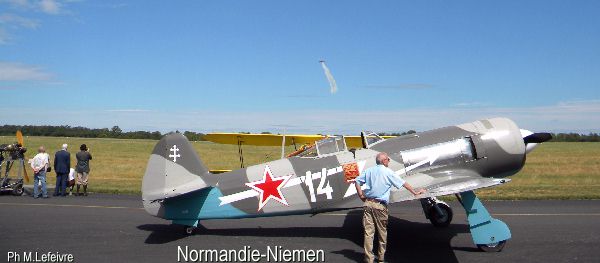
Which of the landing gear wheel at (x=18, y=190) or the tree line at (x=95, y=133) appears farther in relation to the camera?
the tree line at (x=95, y=133)

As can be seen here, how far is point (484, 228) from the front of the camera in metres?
8.34

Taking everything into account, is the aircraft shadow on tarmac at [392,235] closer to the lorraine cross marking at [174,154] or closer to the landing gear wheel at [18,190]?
the lorraine cross marking at [174,154]

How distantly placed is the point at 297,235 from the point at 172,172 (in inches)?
108

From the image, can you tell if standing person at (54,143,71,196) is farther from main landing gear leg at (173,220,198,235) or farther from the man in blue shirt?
the man in blue shirt

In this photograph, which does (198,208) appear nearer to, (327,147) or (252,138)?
(327,147)

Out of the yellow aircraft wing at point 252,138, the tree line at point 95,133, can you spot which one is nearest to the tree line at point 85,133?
the tree line at point 95,133

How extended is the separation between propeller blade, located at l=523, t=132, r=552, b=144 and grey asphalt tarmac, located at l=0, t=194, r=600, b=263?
1848 mm

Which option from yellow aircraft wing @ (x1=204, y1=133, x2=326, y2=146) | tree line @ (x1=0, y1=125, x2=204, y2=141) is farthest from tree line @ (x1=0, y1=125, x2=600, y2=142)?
yellow aircraft wing @ (x1=204, y1=133, x2=326, y2=146)

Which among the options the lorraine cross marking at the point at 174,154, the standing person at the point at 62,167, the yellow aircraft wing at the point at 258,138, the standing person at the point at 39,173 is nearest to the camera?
the lorraine cross marking at the point at 174,154

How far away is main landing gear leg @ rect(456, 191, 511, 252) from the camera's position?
828 cm

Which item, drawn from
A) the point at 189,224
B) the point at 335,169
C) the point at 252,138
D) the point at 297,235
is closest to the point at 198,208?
the point at 189,224

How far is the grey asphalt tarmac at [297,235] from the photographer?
8.21m

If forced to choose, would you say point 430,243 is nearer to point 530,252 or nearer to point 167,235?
point 530,252

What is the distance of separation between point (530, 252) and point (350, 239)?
3.16 m
